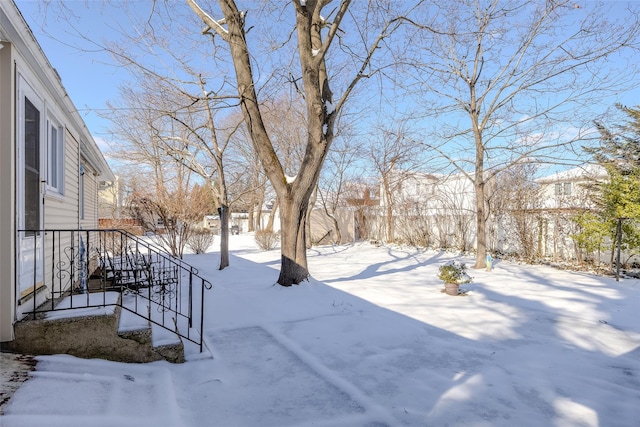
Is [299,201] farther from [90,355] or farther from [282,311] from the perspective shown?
[90,355]

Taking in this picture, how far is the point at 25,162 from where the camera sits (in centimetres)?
384

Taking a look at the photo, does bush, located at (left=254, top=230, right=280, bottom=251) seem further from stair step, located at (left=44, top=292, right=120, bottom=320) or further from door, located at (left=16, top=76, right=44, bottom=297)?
stair step, located at (left=44, top=292, right=120, bottom=320)

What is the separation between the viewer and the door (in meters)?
3.54

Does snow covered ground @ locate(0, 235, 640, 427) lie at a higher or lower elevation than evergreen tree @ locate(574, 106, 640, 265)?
lower

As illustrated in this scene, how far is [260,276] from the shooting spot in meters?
9.41

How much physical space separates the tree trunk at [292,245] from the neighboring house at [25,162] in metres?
3.67

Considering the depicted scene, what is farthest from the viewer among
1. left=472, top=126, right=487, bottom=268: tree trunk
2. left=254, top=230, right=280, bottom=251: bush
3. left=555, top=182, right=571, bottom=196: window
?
left=254, top=230, right=280, bottom=251: bush

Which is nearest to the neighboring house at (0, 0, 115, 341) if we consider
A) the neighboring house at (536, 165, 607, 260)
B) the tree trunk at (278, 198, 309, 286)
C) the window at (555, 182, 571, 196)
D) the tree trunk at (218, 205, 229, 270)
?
the tree trunk at (278, 198, 309, 286)

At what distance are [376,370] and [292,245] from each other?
4010mm

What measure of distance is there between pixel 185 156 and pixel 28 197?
8120 millimetres

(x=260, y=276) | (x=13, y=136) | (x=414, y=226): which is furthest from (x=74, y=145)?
(x=414, y=226)

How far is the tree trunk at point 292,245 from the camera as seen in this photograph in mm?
7441

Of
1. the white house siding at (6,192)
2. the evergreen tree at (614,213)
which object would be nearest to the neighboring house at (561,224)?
the evergreen tree at (614,213)

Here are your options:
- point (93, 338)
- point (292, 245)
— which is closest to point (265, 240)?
point (292, 245)
